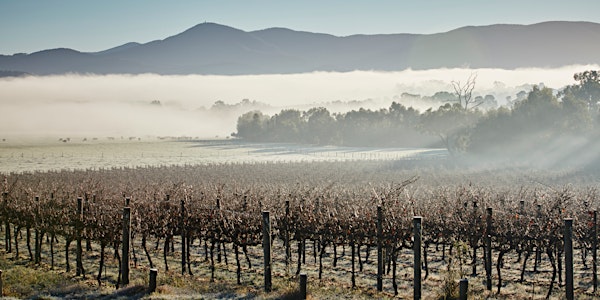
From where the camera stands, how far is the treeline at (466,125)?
2176 inches

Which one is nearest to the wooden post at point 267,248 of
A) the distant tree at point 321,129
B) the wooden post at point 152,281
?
the wooden post at point 152,281

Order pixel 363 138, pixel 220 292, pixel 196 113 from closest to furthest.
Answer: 1. pixel 220 292
2. pixel 363 138
3. pixel 196 113

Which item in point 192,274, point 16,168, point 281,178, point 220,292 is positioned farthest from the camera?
point 16,168

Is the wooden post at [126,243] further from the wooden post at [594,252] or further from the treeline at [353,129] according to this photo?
the treeline at [353,129]

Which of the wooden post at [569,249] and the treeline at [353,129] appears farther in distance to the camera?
the treeline at [353,129]

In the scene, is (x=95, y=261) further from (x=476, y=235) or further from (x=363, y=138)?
(x=363, y=138)

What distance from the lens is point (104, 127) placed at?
448ft

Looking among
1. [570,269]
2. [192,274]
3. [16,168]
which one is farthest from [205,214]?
[16,168]

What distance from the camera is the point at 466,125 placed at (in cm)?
6981

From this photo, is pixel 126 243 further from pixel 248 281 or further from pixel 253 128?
pixel 253 128

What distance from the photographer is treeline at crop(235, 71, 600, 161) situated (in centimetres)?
5528

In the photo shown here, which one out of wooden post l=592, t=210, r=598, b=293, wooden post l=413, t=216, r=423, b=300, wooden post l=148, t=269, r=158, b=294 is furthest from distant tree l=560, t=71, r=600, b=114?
wooden post l=148, t=269, r=158, b=294

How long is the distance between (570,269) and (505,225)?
330 cm

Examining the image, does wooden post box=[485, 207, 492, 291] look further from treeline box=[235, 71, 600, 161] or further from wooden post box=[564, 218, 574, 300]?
treeline box=[235, 71, 600, 161]
